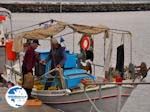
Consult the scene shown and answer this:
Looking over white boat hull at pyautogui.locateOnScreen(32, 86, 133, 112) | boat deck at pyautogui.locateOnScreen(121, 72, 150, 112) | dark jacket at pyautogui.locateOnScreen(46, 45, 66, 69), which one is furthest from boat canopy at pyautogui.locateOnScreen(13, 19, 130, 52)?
boat deck at pyautogui.locateOnScreen(121, 72, 150, 112)

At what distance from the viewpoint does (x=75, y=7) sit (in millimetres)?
116500

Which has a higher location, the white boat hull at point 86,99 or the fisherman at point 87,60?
the fisherman at point 87,60

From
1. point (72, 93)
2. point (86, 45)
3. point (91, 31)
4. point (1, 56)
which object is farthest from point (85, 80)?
point (1, 56)

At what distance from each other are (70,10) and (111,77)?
98013 mm

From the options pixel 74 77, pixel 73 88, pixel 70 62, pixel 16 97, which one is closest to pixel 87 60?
pixel 70 62

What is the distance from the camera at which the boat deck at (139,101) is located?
76.5 ft

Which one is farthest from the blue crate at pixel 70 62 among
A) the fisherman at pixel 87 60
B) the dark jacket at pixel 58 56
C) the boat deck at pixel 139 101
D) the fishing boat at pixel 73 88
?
the boat deck at pixel 139 101

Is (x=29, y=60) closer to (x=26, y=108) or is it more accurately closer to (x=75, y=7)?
(x=26, y=108)

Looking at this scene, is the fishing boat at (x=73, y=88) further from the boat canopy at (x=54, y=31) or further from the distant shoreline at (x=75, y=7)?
the distant shoreline at (x=75, y=7)

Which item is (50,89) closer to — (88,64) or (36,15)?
Answer: (88,64)

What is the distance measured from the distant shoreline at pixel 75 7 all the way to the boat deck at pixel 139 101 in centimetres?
7990

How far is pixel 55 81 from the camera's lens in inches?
723

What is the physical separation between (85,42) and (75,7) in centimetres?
9561

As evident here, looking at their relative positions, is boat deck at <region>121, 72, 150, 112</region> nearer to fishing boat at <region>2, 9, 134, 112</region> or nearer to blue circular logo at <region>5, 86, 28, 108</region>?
fishing boat at <region>2, 9, 134, 112</region>
